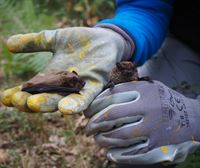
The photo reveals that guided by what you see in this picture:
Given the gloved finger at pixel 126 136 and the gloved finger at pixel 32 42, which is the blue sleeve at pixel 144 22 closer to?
the gloved finger at pixel 32 42

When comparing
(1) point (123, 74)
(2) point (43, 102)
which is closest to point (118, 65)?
(1) point (123, 74)

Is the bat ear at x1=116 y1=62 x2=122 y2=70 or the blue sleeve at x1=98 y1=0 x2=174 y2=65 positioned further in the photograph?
the blue sleeve at x1=98 y1=0 x2=174 y2=65

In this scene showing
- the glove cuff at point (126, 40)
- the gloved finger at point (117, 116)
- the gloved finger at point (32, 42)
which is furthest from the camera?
the glove cuff at point (126, 40)

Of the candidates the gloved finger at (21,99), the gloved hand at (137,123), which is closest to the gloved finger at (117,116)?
the gloved hand at (137,123)

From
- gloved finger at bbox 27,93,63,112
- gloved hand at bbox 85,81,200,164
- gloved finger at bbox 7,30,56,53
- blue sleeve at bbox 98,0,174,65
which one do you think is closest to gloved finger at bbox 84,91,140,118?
gloved hand at bbox 85,81,200,164

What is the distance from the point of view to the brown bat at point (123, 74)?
1.49 metres

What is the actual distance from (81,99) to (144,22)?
32.0 inches

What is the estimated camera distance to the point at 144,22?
2.15 metres

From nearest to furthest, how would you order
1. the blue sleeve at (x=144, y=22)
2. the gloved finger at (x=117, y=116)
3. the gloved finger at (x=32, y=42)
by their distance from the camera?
1. the gloved finger at (x=117, y=116)
2. the gloved finger at (x=32, y=42)
3. the blue sleeve at (x=144, y=22)

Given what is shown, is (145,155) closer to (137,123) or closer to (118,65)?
(137,123)

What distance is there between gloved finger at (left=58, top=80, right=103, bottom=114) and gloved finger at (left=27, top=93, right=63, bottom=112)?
0.05 meters

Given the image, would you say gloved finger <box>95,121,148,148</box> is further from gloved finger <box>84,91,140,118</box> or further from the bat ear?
the bat ear

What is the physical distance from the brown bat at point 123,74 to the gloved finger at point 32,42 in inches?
11.0

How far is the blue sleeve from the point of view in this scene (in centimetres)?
200
